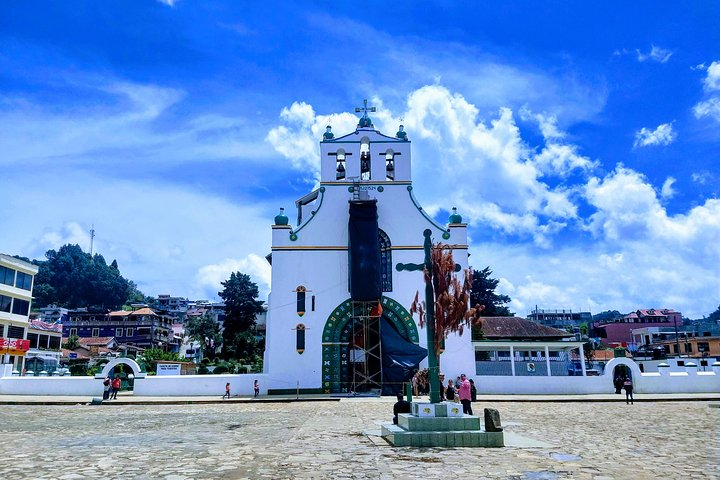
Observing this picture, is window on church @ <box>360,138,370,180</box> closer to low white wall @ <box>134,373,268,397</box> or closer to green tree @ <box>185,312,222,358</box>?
low white wall @ <box>134,373,268,397</box>

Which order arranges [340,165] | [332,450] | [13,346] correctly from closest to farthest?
[332,450] < [340,165] < [13,346]

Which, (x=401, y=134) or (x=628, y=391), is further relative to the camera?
(x=401, y=134)

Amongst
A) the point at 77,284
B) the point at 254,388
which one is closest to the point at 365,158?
the point at 254,388

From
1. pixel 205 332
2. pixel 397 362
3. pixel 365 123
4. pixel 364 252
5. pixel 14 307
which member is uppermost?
pixel 365 123

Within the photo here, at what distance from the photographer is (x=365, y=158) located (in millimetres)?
32656

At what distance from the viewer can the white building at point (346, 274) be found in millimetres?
29578

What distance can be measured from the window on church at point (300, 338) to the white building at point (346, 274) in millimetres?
51

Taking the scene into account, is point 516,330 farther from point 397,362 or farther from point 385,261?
point 397,362

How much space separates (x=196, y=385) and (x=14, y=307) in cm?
1820

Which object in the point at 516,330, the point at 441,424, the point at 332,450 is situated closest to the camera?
the point at 332,450

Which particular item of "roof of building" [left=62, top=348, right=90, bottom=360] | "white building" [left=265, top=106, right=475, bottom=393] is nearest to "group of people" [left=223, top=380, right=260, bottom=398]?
"white building" [left=265, top=106, right=475, bottom=393]

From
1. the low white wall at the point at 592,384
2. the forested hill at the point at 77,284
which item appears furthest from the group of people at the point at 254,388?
the forested hill at the point at 77,284

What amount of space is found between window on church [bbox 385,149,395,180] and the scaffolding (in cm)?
752

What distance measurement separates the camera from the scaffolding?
29.0 meters
